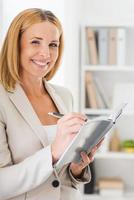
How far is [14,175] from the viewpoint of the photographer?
142cm

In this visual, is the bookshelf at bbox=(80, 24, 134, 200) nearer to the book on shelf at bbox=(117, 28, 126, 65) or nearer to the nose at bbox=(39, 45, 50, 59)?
the book on shelf at bbox=(117, 28, 126, 65)

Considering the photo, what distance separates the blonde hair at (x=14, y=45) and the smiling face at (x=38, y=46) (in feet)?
0.06

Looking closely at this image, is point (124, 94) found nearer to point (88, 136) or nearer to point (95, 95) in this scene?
point (95, 95)

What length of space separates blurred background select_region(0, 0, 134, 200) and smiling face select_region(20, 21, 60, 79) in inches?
72.6

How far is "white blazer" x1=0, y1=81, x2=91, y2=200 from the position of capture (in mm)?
1419

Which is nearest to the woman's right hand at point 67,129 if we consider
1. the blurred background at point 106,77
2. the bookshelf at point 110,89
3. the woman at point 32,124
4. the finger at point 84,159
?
the woman at point 32,124

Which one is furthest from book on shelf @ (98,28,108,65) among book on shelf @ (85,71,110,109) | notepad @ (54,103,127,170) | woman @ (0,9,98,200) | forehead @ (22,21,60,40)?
notepad @ (54,103,127,170)

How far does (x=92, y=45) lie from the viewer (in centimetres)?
364

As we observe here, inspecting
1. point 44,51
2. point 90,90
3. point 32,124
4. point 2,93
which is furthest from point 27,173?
point 90,90

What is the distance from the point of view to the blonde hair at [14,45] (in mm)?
1538

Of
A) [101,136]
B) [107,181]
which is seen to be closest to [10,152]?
[101,136]

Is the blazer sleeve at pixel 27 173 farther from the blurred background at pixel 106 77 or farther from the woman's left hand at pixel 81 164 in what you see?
the blurred background at pixel 106 77

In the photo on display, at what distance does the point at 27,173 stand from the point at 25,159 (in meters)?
0.05

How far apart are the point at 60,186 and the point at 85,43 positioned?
2.28m
